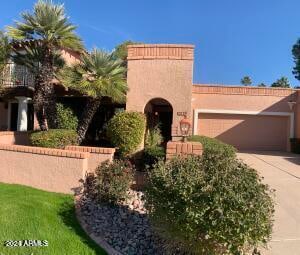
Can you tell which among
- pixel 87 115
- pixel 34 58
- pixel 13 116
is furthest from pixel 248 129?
pixel 13 116

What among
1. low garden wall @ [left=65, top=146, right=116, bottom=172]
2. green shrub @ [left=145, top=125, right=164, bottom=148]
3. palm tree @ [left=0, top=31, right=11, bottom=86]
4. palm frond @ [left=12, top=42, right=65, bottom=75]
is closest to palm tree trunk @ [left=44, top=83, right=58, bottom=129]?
palm frond @ [left=12, top=42, right=65, bottom=75]

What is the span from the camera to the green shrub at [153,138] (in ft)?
43.7

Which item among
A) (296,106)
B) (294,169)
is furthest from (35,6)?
(296,106)

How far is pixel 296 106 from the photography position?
75.4 feet

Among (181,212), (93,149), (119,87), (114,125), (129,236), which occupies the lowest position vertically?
(129,236)

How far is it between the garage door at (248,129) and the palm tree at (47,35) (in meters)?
12.6

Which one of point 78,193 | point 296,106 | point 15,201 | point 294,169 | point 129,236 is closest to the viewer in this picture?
point 129,236

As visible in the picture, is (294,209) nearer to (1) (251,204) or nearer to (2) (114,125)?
(1) (251,204)

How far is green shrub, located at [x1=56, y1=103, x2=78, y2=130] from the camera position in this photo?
13.2 metres

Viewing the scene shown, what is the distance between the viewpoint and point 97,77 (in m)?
11.9

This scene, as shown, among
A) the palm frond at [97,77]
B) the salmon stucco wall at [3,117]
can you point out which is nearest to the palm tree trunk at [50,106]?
the palm frond at [97,77]

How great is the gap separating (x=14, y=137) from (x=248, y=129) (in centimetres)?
1538

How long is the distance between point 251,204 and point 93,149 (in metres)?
5.77

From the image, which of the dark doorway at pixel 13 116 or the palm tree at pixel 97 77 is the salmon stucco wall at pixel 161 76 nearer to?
the palm tree at pixel 97 77
